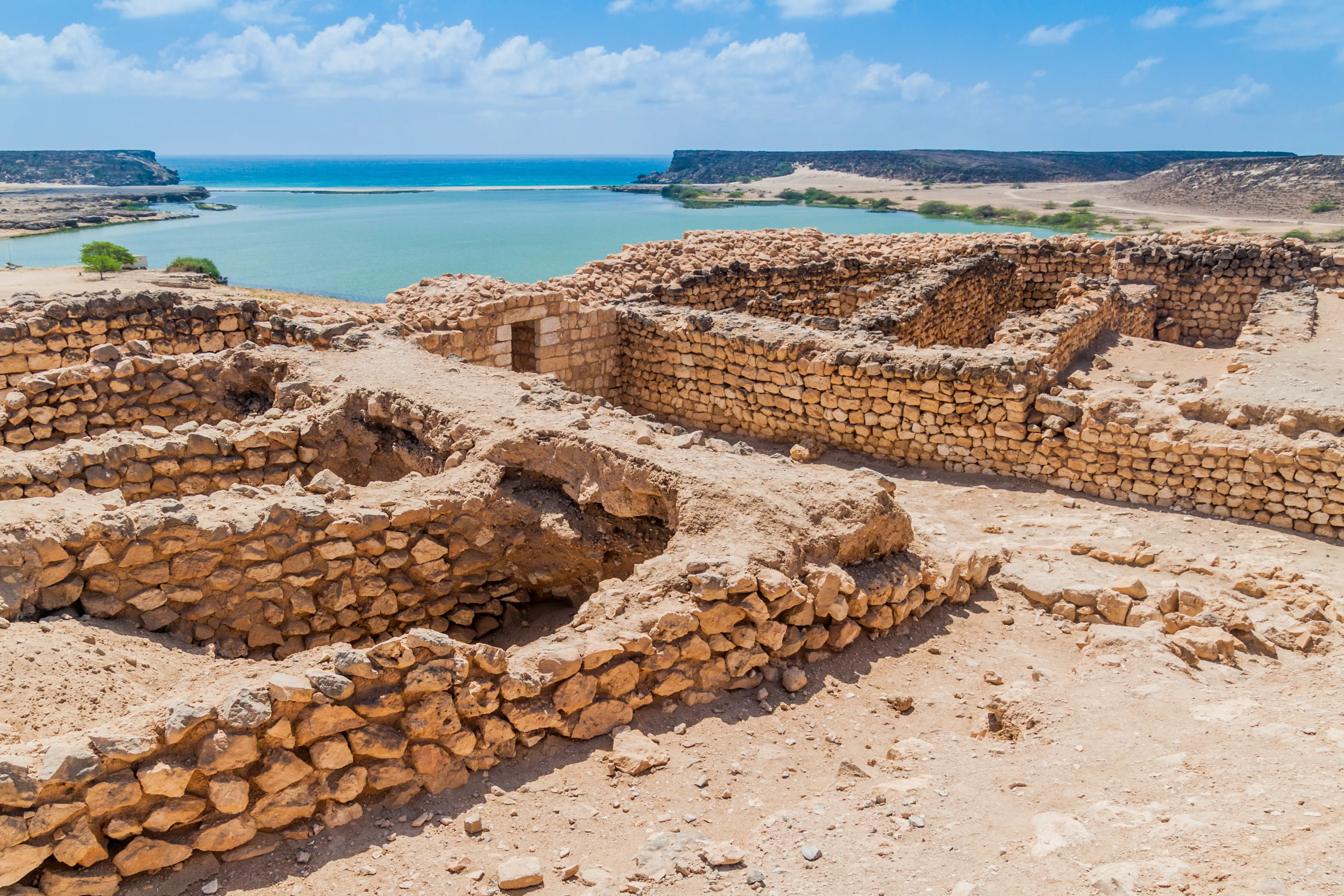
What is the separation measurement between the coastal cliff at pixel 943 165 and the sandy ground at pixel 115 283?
68743mm

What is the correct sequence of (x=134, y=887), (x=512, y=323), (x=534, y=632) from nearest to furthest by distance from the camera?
(x=134, y=887)
(x=534, y=632)
(x=512, y=323)

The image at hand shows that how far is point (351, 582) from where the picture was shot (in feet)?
19.4

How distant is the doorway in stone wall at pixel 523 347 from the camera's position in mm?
11984

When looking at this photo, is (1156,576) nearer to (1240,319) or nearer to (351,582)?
(351,582)

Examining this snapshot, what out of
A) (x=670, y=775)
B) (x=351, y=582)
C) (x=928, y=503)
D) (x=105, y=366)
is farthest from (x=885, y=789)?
(x=105, y=366)

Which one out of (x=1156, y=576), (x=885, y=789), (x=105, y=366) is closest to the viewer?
(x=885, y=789)

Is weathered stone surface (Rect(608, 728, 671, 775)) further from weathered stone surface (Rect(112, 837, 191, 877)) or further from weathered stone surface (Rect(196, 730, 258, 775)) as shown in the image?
weathered stone surface (Rect(112, 837, 191, 877))

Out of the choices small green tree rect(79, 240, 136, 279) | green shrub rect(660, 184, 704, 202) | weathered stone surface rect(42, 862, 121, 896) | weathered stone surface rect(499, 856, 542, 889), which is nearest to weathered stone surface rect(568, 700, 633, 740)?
weathered stone surface rect(499, 856, 542, 889)

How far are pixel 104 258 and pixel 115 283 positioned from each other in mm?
6394

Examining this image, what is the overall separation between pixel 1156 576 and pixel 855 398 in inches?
161

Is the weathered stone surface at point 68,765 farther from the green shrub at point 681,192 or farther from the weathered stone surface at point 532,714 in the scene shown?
the green shrub at point 681,192

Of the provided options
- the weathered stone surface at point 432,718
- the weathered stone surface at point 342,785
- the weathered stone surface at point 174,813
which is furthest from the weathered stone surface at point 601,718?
the weathered stone surface at point 174,813

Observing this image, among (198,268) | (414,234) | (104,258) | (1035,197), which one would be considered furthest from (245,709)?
(1035,197)

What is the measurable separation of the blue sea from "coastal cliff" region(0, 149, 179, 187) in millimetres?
34243
